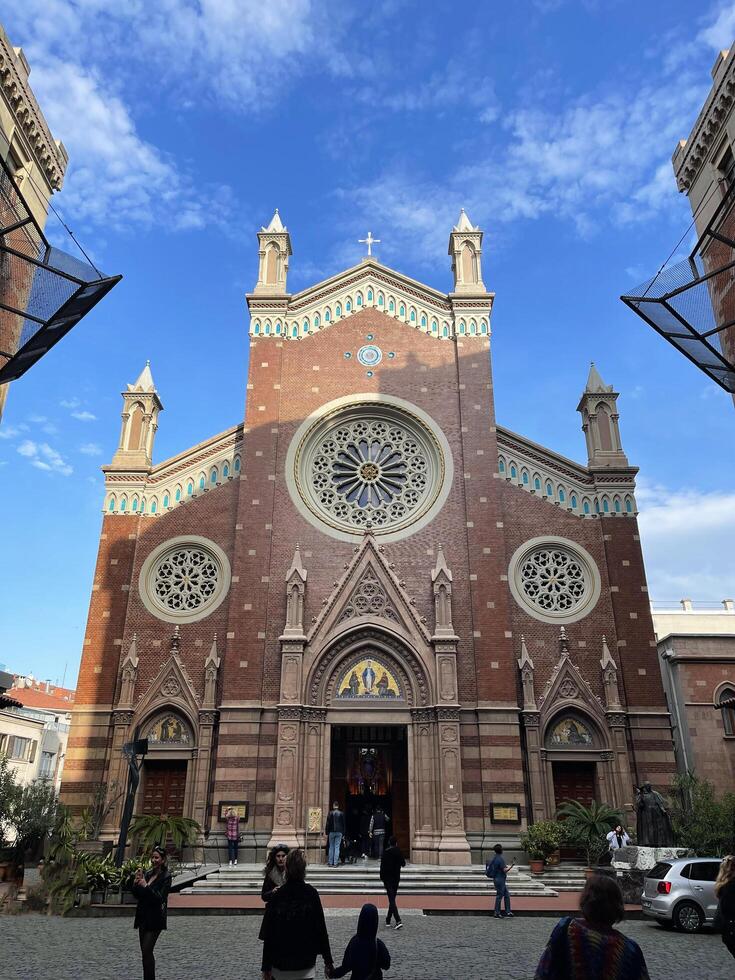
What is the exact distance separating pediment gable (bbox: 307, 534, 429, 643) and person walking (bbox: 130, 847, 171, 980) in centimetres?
1729

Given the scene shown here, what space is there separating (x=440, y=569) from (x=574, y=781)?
899 centimetres

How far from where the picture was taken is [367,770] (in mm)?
29078

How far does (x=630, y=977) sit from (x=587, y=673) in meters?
25.4

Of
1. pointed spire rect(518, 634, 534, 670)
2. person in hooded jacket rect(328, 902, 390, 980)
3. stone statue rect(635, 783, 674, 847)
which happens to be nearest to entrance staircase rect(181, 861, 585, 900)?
stone statue rect(635, 783, 674, 847)

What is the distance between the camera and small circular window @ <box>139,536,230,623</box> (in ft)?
95.9

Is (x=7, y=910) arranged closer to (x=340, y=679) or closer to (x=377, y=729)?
(x=340, y=679)

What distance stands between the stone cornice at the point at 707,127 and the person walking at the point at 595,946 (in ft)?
58.5

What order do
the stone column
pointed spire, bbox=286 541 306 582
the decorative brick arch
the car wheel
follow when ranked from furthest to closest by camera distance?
pointed spire, bbox=286 541 306 582, the decorative brick arch, the stone column, the car wheel

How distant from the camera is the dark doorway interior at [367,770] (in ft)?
93.6

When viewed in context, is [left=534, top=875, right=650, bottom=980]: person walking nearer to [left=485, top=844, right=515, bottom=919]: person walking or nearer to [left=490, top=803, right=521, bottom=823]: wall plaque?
[left=485, top=844, right=515, bottom=919]: person walking

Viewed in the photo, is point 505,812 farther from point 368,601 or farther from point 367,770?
point 368,601

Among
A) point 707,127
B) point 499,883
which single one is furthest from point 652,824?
point 707,127

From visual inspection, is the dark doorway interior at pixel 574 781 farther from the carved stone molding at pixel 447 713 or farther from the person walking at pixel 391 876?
the person walking at pixel 391 876

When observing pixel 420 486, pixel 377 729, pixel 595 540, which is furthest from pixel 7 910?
pixel 595 540
